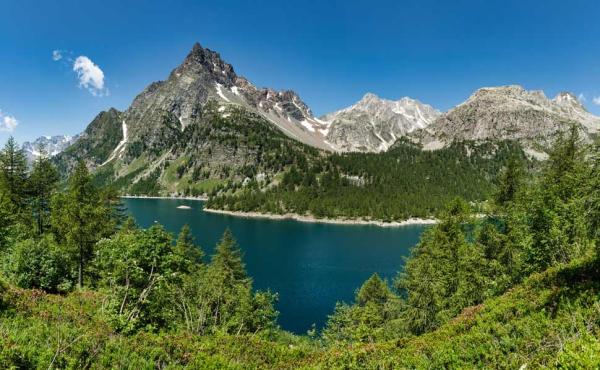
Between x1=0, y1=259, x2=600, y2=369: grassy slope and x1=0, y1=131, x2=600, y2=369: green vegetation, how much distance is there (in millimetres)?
→ 58

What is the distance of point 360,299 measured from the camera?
43.8 metres

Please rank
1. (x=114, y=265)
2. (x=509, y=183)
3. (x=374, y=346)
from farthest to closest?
(x=509, y=183) < (x=114, y=265) < (x=374, y=346)

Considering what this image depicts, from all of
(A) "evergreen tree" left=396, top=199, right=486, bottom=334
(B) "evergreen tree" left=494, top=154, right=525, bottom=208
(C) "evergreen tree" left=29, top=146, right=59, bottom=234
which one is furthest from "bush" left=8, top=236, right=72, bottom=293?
(B) "evergreen tree" left=494, top=154, right=525, bottom=208

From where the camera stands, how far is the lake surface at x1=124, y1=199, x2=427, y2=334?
2372 inches

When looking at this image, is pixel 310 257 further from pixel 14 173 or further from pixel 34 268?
pixel 34 268

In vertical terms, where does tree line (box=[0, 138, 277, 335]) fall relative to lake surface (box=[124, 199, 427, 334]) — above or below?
above

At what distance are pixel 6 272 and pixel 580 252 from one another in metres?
40.3

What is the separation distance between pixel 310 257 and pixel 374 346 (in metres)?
81.7

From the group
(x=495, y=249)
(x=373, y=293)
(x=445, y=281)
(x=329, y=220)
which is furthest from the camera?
(x=329, y=220)

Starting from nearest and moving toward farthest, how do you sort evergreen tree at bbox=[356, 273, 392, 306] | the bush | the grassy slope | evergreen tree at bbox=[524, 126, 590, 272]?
the grassy slope < evergreen tree at bbox=[524, 126, 590, 272] < the bush < evergreen tree at bbox=[356, 273, 392, 306]

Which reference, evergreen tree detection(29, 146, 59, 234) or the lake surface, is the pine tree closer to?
the lake surface

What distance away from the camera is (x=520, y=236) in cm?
2970

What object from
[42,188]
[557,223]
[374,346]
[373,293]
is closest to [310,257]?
[373,293]

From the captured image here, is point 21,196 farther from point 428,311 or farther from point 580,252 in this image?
point 580,252
